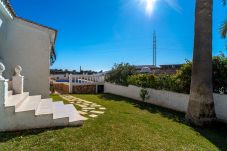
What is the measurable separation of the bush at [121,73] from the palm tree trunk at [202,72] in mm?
7513

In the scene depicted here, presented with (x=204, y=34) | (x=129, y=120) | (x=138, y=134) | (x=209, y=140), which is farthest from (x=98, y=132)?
(x=204, y=34)

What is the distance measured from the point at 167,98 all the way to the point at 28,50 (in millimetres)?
7438

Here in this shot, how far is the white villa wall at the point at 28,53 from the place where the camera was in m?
8.54

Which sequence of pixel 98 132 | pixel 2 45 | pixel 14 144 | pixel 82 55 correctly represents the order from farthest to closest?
pixel 82 55
pixel 2 45
pixel 98 132
pixel 14 144

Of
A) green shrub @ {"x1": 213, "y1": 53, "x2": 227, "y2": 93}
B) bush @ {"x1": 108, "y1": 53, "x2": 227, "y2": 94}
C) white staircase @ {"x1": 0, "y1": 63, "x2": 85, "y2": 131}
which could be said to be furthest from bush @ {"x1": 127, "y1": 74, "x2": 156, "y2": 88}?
white staircase @ {"x1": 0, "y1": 63, "x2": 85, "y2": 131}

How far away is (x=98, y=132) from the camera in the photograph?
5090 mm

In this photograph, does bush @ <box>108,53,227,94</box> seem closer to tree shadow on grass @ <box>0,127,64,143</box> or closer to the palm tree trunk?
the palm tree trunk

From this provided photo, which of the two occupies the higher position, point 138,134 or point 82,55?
point 82,55

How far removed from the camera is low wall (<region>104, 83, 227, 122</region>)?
24.4 feet

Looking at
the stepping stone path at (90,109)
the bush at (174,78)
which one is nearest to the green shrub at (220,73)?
the bush at (174,78)

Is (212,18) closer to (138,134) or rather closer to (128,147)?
(138,134)

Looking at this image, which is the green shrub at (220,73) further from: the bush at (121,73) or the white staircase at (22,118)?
the bush at (121,73)

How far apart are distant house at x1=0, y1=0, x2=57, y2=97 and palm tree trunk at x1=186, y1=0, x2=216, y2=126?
21.4ft

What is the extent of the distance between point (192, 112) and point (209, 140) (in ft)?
5.60
